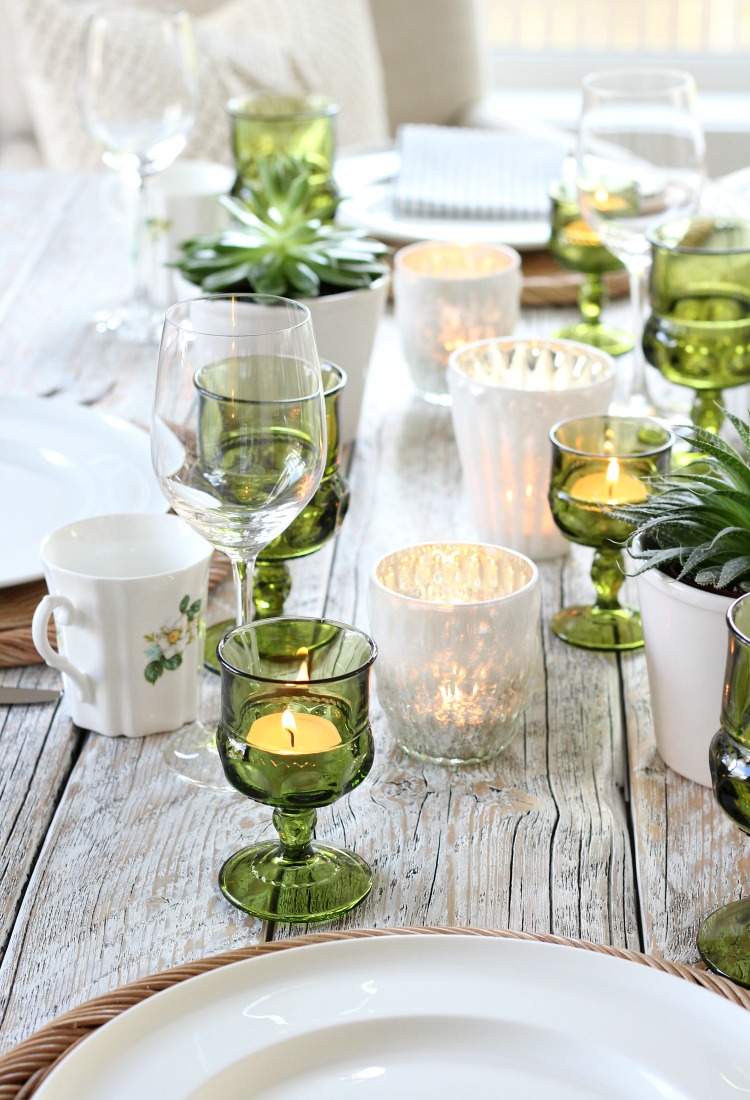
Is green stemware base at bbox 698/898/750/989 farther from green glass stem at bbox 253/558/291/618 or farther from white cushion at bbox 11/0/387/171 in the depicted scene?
white cushion at bbox 11/0/387/171

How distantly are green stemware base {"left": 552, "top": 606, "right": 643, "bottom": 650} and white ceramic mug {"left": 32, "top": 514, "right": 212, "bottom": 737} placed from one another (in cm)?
26

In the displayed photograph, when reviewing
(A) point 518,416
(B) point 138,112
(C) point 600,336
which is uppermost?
(B) point 138,112

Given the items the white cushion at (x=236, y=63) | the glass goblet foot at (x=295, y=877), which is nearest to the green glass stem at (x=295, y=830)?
the glass goblet foot at (x=295, y=877)

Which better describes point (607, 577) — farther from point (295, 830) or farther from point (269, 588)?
point (295, 830)

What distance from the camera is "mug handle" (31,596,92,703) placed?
0.77 m

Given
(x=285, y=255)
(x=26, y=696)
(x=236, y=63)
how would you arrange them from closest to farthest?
(x=26, y=696) → (x=285, y=255) → (x=236, y=63)

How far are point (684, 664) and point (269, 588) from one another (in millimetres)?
315

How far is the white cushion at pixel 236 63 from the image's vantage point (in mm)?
2094

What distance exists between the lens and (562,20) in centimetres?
367

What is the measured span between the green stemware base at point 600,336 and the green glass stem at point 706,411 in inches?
9.2

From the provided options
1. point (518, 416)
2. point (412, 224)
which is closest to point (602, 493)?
point (518, 416)

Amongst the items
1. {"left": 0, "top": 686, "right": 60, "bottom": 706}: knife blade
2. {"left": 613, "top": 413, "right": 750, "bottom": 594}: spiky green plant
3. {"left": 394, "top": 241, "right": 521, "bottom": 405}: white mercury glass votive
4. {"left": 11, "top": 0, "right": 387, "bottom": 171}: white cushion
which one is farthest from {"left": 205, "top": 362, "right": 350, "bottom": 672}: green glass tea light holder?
{"left": 11, "top": 0, "right": 387, "bottom": 171}: white cushion

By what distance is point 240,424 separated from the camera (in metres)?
0.71

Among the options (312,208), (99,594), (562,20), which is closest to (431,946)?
(99,594)
